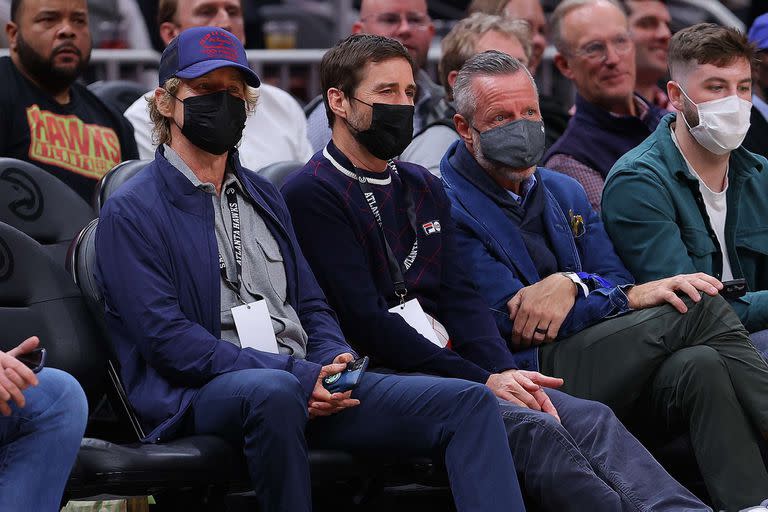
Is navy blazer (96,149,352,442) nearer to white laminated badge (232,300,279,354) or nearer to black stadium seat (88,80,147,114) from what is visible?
white laminated badge (232,300,279,354)

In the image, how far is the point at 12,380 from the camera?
3.53m

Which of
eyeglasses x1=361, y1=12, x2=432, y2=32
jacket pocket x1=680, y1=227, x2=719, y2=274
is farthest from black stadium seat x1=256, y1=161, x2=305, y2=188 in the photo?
eyeglasses x1=361, y1=12, x2=432, y2=32

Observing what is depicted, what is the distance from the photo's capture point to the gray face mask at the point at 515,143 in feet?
16.3

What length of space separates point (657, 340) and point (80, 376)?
1.87m

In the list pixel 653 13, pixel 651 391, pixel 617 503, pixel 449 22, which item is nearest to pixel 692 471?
pixel 651 391

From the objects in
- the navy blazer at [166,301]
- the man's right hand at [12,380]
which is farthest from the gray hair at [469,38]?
the man's right hand at [12,380]

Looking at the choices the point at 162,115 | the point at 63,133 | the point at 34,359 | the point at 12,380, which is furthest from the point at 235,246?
the point at 63,133

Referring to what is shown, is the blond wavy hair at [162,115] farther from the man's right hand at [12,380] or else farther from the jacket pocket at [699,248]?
the jacket pocket at [699,248]

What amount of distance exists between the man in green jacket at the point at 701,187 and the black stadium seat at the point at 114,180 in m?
1.79

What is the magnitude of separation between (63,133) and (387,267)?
176cm

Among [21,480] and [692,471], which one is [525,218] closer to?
[692,471]

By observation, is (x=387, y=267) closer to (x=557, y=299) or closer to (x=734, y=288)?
(x=557, y=299)

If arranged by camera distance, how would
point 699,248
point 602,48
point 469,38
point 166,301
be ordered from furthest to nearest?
point 602,48 → point 469,38 → point 699,248 → point 166,301

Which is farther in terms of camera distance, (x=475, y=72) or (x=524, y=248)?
(x=475, y=72)
